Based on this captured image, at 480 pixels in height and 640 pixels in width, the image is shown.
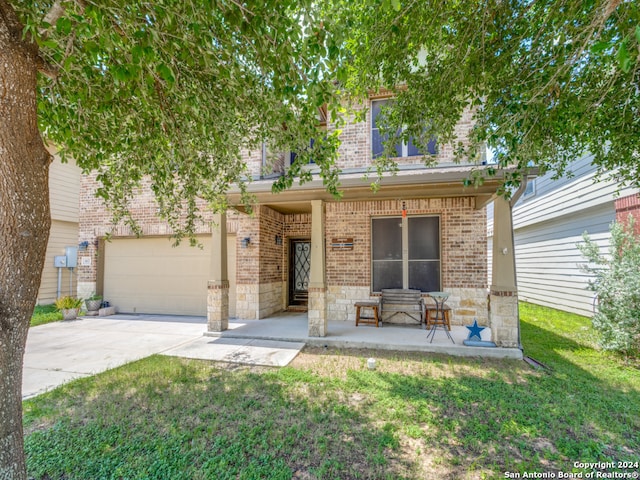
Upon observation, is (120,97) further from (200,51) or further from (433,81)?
(433,81)

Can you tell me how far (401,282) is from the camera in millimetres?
7547

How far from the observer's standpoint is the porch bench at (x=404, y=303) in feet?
22.3

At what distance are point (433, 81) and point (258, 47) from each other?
2.49m

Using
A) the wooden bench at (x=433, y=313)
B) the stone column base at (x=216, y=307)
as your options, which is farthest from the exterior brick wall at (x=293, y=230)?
the wooden bench at (x=433, y=313)

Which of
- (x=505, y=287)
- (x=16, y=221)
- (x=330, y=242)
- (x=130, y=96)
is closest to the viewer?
(x=16, y=221)

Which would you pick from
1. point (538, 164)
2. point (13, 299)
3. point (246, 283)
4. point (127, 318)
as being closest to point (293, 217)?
point (246, 283)

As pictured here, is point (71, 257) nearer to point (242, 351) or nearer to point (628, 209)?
point (242, 351)

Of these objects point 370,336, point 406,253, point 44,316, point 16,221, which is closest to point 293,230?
point 406,253

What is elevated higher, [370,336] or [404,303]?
[404,303]

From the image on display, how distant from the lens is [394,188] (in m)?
5.50

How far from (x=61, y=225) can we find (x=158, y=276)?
4.89m

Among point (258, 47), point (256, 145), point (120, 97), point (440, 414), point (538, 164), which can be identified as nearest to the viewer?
point (258, 47)

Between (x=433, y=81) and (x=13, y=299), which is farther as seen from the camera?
(x=433, y=81)

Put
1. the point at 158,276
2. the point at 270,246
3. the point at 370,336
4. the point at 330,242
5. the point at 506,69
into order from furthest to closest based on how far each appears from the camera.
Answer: the point at 158,276 < the point at 270,246 < the point at 330,242 < the point at 370,336 < the point at 506,69
